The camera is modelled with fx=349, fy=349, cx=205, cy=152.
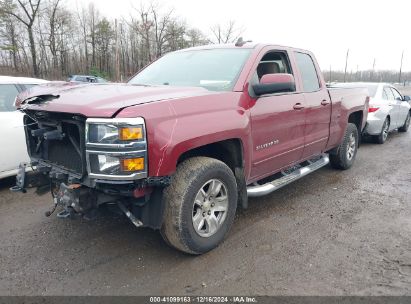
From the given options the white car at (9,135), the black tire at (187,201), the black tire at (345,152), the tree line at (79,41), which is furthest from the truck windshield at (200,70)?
the tree line at (79,41)

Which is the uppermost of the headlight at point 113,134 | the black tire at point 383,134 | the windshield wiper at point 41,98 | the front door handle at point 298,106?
the windshield wiper at point 41,98

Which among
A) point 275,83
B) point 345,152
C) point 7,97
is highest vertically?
point 275,83

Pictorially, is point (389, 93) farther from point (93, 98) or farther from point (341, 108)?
point (93, 98)

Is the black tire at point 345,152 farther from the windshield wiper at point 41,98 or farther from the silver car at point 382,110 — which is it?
the windshield wiper at point 41,98

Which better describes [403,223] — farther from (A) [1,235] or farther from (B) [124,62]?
(B) [124,62]

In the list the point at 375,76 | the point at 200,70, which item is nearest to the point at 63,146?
the point at 200,70

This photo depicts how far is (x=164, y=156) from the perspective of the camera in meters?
2.68

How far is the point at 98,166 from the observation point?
102 inches

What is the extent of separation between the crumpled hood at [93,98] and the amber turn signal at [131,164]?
1.15 ft

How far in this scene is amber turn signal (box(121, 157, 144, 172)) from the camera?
8.31 feet

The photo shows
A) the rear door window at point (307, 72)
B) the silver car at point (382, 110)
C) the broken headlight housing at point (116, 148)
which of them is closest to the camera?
the broken headlight housing at point (116, 148)

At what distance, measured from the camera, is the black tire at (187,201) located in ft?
9.55

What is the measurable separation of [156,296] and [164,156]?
42.6 inches

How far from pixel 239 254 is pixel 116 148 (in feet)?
5.22
